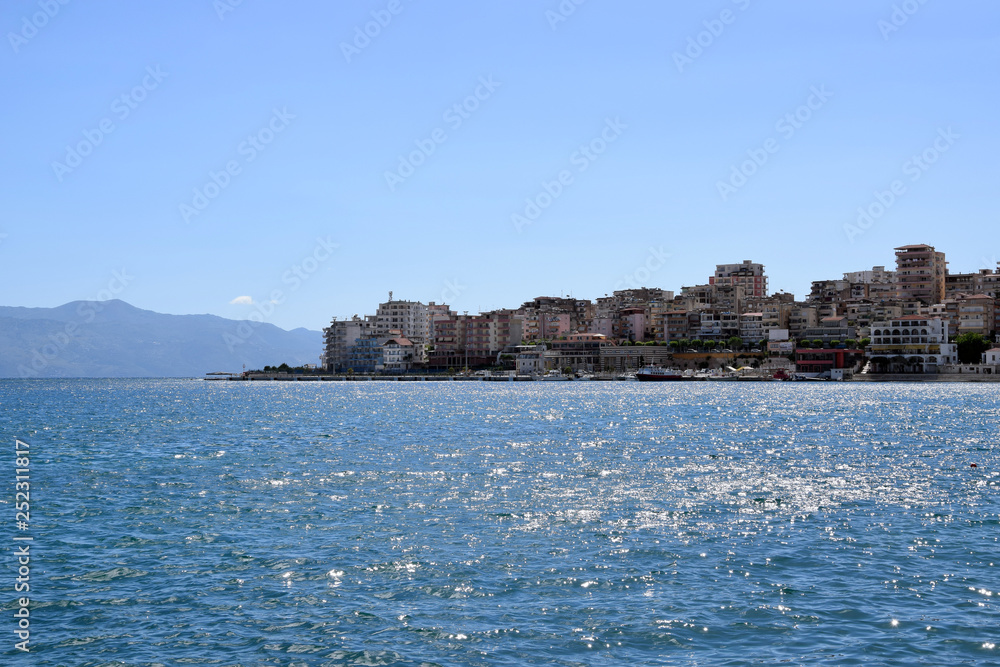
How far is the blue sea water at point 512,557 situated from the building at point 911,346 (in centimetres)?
13538

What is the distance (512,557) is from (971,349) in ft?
568

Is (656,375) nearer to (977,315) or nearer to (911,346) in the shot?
(911,346)

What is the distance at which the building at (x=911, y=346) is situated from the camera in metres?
167

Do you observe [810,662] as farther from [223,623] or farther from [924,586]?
[223,623]

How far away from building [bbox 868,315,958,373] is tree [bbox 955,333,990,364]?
177cm

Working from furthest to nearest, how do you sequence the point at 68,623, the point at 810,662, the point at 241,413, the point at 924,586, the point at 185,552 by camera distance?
1. the point at 241,413
2. the point at 185,552
3. the point at 924,586
4. the point at 68,623
5. the point at 810,662

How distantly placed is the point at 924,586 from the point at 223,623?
13.5 m

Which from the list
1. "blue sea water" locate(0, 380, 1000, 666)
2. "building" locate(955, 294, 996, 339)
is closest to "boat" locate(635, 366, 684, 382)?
"building" locate(955, 294, 996, 339)

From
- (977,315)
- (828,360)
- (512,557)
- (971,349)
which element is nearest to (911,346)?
(971,349)

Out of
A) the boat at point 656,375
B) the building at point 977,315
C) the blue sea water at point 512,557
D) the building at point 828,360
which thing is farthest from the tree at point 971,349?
the blue sea water at point 512,557

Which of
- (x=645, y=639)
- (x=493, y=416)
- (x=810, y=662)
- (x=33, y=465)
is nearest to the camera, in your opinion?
(x=810, y=662)

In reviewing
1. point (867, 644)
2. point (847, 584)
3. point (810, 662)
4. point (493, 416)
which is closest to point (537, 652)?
point (810, 662)

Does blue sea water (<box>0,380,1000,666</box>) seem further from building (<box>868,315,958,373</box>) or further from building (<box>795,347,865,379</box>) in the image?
building (<box>795,347,865,379</box>)

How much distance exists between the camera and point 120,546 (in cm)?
2186
